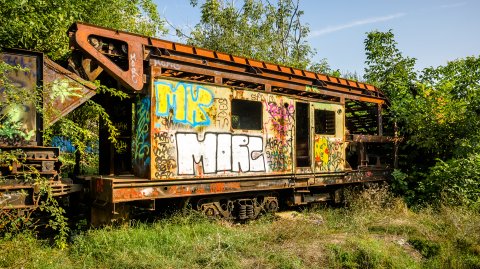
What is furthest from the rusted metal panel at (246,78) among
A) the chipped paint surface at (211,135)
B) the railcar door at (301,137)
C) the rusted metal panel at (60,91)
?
the rusted metal panel at (60,91)

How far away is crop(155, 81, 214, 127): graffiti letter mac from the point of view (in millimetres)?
7188

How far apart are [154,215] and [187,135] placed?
1964 mm

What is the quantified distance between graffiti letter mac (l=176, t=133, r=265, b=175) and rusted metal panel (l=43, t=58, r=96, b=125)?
1856mm

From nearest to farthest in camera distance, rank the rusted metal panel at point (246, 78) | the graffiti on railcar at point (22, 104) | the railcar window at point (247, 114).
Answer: the graffiti on railcar at point (22, 104) → the rusted metal panel at point (246, 78) → the railcar window at point (247, 114)

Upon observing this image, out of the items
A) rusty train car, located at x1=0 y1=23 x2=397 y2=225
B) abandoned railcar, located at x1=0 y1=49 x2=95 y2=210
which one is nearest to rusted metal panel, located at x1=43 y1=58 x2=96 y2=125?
abandoned railcar, located at x1=0 y1=49 x2=95 y2=210

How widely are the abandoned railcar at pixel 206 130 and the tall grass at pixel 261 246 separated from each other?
754mm

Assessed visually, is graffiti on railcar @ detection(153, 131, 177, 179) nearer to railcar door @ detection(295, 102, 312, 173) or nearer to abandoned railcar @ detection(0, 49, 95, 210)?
abandoned railcar @ detection(0, 49, 95, 210)

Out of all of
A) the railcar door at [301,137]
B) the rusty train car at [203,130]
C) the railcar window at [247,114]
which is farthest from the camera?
the railcar door at [301,137]

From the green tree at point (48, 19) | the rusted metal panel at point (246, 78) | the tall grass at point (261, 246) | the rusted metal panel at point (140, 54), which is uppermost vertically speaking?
the green tree at point (48, 19)

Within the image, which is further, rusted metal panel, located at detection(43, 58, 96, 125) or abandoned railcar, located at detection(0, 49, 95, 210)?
rusted metal panel, located at detection(43, 58, 96, 125)

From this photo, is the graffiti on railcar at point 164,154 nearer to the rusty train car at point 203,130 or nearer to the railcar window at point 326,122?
the rusty train car at point 203,130

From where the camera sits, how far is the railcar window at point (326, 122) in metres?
11.0

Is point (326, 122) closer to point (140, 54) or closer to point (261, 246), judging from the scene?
point (261, 246)

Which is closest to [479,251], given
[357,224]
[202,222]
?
[357,224]
